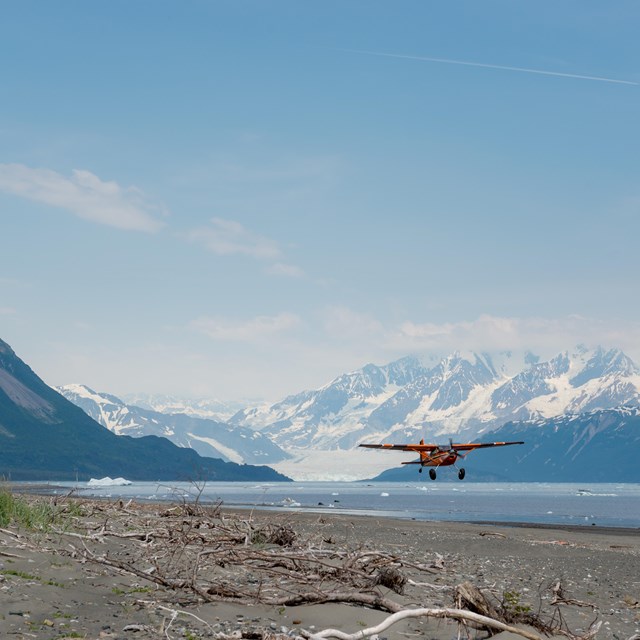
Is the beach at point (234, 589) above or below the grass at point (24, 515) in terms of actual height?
below

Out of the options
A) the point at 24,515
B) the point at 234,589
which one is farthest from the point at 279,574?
the point at 24,515

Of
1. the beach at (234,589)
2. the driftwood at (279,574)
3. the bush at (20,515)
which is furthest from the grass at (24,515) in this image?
the driftwood at (279,574)

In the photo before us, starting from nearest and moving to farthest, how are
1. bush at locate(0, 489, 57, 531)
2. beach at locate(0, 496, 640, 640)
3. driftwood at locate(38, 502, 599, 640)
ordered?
beach at locate(0, 496, 640, 640) → driftwood at locate(38, 502, 599, 640) → bush at locate(0, 489, 57, 531)

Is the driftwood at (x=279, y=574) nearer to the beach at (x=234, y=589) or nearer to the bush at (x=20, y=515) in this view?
the beach at (x=234, y=589)

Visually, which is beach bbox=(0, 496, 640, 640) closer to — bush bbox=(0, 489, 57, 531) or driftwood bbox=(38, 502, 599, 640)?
driftwood bbox=(38, 502, 599, 640)

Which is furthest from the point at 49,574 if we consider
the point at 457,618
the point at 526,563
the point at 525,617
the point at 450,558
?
the point at 526,563

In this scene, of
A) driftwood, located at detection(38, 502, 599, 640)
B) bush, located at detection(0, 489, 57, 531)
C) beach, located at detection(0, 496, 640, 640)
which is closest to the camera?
beach, located at detection(0, 496, 640, 640)

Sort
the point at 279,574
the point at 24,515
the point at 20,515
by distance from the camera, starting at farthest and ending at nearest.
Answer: the point at 20,515, the point at 24,515, the point at 279,574

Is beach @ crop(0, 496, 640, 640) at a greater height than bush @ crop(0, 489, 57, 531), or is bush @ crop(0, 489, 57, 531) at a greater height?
bush @ crop(0, 489, 57, 531)

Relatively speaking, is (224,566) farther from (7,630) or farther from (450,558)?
(450,558)

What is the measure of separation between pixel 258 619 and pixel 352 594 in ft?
5.86

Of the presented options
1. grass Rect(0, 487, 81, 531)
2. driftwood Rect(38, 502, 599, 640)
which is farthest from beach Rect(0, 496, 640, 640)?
grass Rect(0, 487, 81, 531)

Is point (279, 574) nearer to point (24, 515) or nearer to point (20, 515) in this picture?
point (24, 515)

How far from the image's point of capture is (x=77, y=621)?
1318 centimetres
